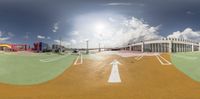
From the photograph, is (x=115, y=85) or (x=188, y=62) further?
(x=188, y=62)

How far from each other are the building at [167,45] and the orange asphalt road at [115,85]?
14.8 inches

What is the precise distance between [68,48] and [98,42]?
Answer: 856 mm

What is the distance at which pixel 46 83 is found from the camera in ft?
18.3

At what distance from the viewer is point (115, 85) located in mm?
5145

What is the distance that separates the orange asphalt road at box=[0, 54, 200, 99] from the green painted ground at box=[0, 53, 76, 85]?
0.28 m

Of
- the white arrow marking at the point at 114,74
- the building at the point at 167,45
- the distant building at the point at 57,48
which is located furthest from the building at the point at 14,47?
the building at the point at 167,45

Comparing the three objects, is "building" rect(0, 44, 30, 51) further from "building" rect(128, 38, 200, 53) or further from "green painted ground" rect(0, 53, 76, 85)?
"building" rect(128, 38, 200, 53)

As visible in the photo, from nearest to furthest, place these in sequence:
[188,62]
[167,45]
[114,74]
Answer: [114,74] < [167,45] < [188,62]

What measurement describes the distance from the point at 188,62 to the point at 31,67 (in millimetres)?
4388

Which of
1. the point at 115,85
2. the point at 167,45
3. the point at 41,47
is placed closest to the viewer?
the point at 115,85

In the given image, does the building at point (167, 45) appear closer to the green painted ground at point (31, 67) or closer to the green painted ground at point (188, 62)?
the green painted ground at point (188, 62)

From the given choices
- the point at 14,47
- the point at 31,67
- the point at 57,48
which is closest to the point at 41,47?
the point at 57,48

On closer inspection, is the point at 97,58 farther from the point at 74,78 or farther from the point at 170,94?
the point at 170,94

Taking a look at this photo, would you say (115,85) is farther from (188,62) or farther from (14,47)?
(14,47)
